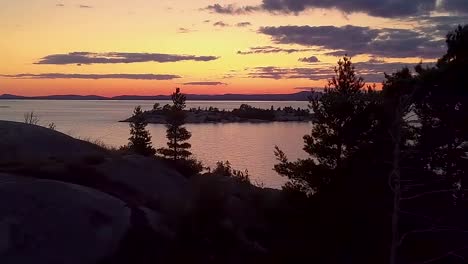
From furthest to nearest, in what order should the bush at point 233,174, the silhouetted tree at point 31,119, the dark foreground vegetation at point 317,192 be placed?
the silhouetted tree at point 31,119 → the bush at point 233,174 → the dark foreground vegetation at point 317,192

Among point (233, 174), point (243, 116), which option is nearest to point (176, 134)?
point (233, 174)

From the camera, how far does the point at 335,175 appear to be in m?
21.6

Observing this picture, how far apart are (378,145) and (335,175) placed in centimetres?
213

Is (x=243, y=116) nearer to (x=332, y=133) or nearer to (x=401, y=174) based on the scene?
(x=332, y=133)

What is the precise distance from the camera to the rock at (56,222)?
1301 centimetres

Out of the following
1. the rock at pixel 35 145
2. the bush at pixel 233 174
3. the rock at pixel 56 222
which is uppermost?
the rock at pixel 35 145

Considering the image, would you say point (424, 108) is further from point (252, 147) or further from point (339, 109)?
point (252, 147)

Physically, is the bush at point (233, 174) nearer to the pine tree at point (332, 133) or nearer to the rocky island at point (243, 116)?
the pine tree at point (332, 133)

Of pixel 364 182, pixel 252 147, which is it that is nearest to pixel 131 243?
pixel 364 182

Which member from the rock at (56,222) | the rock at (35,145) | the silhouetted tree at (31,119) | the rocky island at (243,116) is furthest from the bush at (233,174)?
the rocky island at (243,116)

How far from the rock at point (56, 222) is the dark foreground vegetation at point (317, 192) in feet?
0.24

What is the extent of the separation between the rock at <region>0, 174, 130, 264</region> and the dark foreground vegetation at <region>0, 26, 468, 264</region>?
0.24 ft

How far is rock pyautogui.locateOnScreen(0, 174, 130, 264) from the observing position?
13008 mm

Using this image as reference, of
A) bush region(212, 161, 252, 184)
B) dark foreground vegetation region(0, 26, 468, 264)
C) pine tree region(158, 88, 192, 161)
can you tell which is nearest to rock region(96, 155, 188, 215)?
dark foreground vegetation region(0, 26, 468, 264)
